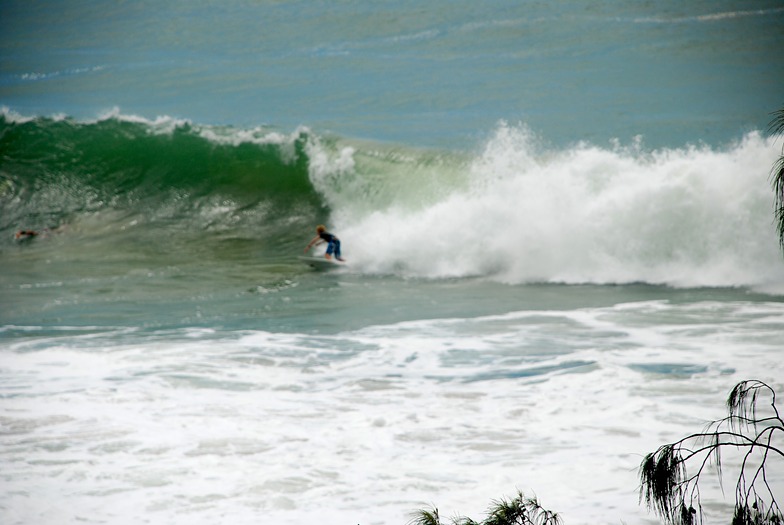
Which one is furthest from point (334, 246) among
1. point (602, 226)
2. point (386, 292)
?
point (602, 226)

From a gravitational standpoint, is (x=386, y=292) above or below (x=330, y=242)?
below

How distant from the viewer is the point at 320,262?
15.2 metres

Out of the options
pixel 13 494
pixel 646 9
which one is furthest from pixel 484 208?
pixel 646 9

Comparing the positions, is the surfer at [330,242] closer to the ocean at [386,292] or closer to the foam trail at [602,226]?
the foam trail at [602,226]

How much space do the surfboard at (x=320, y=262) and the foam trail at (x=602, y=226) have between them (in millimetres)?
425

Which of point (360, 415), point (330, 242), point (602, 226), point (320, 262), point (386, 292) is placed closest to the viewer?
point (360, 415)

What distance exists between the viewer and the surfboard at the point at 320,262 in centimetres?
1480

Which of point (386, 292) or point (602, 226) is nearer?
point (386, 292)

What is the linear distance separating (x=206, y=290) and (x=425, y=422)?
6935mm

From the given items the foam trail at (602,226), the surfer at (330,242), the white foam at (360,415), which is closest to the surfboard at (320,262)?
the surfer at (330,242)

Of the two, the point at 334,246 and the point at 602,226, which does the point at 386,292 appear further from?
the point at 602,226

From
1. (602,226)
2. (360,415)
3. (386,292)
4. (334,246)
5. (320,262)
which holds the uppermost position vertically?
(602,226)

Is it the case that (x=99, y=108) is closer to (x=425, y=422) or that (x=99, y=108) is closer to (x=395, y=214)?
(x=395, y=214)

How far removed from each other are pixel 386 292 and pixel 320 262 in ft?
8.67
